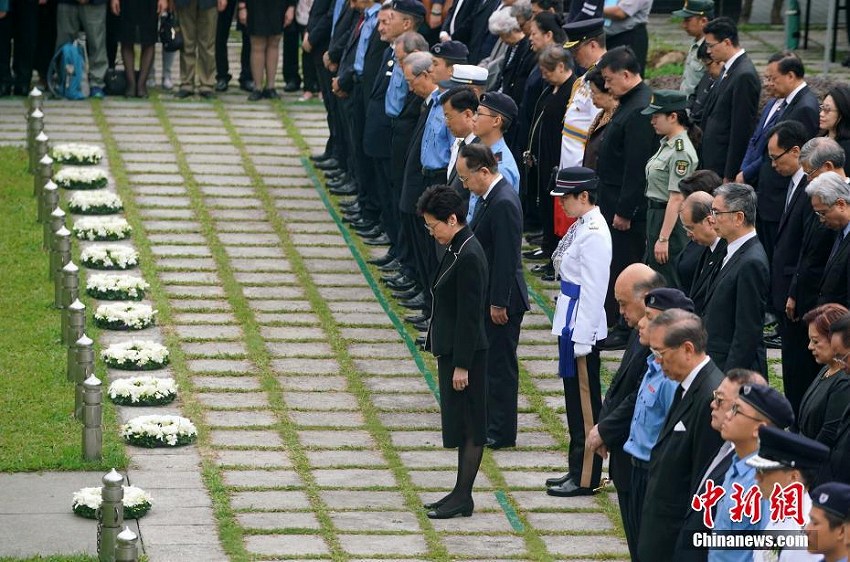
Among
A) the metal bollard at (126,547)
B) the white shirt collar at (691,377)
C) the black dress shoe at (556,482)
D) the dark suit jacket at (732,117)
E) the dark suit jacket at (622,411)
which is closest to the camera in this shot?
the white shirt collar at (691,377)

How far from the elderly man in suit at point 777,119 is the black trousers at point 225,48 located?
983cm

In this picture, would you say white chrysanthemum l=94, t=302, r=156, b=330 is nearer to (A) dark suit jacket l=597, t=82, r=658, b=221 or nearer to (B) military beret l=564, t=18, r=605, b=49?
(A) dark suit jacket l=597, t=82, r=658, b=221

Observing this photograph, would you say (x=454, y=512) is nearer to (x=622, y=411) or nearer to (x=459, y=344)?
(x=459, y=344)

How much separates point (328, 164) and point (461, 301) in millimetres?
8746

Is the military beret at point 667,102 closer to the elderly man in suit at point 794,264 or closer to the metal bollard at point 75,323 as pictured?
the elderly man in suit at point 794,264

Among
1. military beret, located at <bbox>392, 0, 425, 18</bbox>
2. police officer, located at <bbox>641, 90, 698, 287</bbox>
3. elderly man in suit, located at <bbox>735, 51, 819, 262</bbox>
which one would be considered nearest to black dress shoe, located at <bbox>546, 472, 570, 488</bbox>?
police officer, located at <bbox>641, 90, 698, 287</bbox>

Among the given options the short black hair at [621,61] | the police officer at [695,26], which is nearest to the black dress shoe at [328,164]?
the police officer at [695,26]

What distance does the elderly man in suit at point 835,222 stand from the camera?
10.0 metres

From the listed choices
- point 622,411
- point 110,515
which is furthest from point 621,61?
point 110,515

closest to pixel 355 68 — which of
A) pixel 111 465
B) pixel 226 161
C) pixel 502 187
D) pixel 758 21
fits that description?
pixel 226 161

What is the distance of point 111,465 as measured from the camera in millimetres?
10547

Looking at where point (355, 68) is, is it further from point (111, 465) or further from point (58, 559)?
point (58, 559)

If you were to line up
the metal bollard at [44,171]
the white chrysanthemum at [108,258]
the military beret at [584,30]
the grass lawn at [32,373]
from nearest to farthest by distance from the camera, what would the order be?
the grass lawn at [32,373], the military beret at [584,30], the white chrysanthemum at [108,258], the metal bollard at [44,171]

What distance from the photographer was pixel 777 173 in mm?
12000
